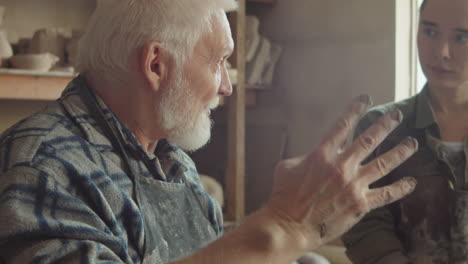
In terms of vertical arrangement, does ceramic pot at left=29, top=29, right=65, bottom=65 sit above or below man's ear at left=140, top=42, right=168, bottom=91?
below

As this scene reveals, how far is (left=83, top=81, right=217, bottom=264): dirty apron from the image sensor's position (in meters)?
1.10

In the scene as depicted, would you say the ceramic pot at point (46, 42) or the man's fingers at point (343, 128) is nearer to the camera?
the man's fingers at point (343, 128)

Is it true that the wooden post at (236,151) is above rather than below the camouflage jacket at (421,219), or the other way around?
below

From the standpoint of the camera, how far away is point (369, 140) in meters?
0.82

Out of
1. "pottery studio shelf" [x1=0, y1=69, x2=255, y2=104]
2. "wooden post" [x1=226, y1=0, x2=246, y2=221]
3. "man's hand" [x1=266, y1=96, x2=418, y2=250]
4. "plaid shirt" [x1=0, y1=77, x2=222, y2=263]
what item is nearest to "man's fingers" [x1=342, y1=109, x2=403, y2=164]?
"man's hand" [x1=266, y1=96, x2=418, y2=250]

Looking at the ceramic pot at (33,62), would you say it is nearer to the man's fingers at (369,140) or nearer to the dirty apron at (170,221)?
the dirty apron at (170,221)

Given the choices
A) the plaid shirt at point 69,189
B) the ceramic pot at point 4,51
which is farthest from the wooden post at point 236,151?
the plaid shirt at point 69,189

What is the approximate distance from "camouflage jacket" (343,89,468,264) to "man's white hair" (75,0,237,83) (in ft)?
1.68

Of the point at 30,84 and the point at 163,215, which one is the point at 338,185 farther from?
the point at 30,84

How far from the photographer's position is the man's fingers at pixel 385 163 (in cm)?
82

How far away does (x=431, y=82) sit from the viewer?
52.9 inches

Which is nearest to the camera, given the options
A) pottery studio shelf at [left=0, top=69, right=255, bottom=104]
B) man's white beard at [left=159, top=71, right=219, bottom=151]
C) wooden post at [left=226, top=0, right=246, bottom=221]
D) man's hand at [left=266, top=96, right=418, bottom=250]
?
man's hand at [left=266, top=96, right=418, bottom=250]

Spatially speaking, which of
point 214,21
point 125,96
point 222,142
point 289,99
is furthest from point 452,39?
point 222,142

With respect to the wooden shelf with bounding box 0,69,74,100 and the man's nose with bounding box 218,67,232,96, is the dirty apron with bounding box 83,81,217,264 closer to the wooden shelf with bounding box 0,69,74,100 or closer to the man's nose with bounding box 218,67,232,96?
the man's nose with bounding box 218,67,232,96
